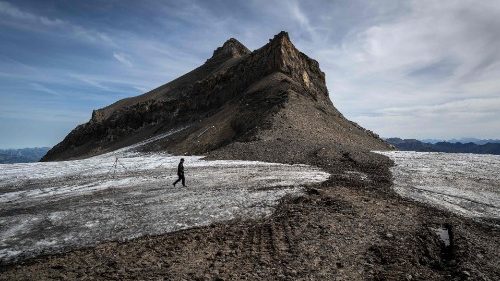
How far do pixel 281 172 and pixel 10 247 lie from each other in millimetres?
15825

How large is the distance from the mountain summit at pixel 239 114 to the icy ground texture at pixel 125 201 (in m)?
11.0

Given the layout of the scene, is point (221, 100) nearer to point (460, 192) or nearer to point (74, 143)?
point (74, 143)

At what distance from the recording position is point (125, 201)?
18.2 m

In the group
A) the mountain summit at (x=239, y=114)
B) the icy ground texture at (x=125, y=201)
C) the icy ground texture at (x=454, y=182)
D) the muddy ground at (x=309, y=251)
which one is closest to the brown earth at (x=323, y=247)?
the muddy ground at (x=309, y=251)

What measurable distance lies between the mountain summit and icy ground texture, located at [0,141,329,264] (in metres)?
11.0

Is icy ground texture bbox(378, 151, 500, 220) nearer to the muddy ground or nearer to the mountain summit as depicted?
the muddy ground

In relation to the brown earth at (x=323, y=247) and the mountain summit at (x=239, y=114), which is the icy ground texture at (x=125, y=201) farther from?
the mountain summit at (x=239, y=114)

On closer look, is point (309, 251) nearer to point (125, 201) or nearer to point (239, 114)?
point (125, 201)

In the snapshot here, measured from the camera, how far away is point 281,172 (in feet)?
81.7

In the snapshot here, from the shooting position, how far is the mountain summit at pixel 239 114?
4290 centimetres

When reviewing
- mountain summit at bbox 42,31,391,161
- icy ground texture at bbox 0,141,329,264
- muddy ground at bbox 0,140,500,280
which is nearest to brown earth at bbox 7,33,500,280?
muddy ground at bbox 0,140,500,280

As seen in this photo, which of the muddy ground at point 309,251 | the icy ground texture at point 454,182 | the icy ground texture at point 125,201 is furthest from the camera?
the icy ground texture at point 454,182

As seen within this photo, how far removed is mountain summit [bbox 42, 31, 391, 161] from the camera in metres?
42.9

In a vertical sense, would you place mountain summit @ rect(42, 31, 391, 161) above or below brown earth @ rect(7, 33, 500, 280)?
above
